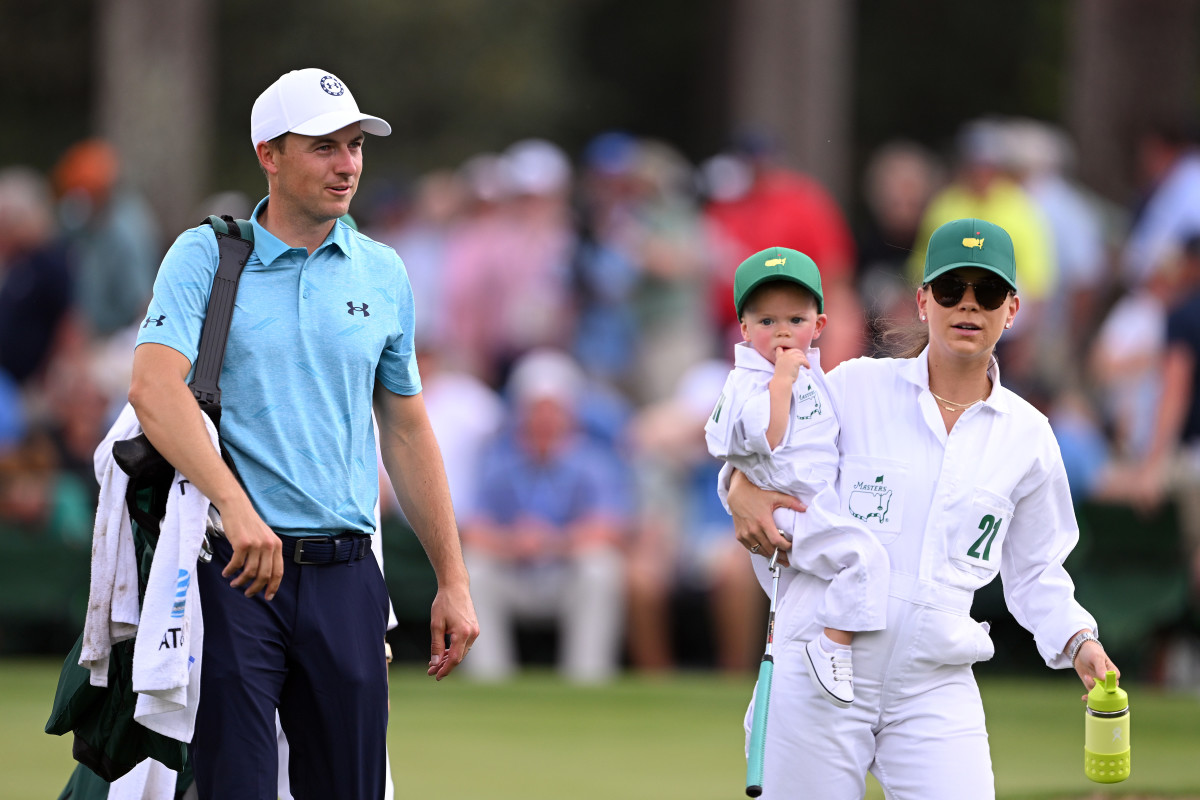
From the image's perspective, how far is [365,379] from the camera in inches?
188

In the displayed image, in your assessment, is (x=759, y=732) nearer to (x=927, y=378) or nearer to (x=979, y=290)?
(x=927, y=378)

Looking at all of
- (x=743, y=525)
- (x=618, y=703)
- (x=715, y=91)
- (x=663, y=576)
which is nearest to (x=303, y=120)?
(x=743, y=525)

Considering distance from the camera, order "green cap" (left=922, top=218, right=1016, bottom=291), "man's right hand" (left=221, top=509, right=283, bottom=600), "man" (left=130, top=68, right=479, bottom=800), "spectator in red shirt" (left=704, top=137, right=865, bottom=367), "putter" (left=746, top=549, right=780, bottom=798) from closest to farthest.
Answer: "man's right hand" (left=221, top=509, right=283, bottom=600) < "man" (left=130, top=68, right=479, bottom=800) < "putter" (left=746, top=549, right=780, bottom=798) < "green cap" (left=922, top=218, right=1016, bottom=291) < "spectator in red shirt" (left=704, top=137, right=865, bottom=367)

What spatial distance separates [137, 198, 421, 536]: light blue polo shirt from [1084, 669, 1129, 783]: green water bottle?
201 cm

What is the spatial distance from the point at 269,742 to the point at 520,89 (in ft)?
75.6

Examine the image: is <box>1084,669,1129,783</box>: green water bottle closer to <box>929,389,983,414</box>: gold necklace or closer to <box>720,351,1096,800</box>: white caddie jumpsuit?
<box>720,351,1096,800</box>: white caddie jumpsuit

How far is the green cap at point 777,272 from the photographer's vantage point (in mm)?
4891

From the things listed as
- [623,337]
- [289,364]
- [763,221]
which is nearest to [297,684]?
[289,364]

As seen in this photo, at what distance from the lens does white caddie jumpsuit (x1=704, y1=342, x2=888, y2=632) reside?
4.68m

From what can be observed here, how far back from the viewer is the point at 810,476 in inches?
189

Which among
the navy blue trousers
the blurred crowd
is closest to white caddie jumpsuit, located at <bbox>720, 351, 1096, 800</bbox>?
the navy blue trousers

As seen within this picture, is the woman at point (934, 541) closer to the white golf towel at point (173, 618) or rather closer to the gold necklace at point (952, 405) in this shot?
the gold necklace at point (952, 405)

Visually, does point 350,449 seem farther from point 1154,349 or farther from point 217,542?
point 1154,349

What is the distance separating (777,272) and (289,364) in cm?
134
